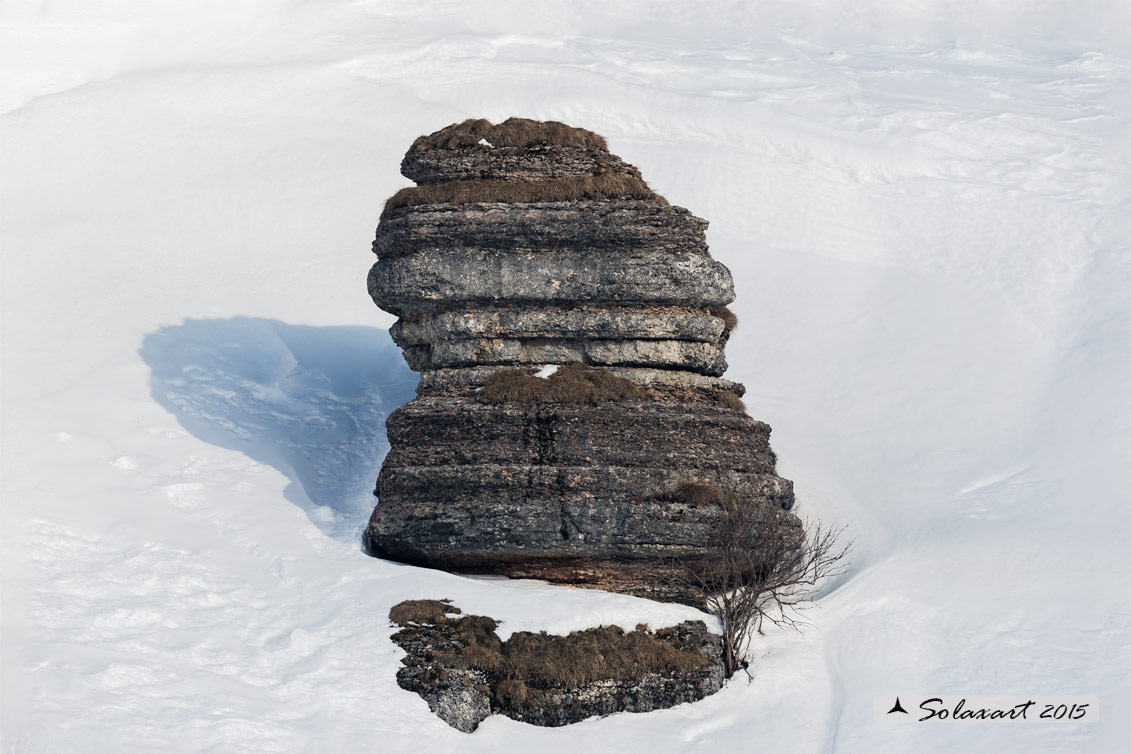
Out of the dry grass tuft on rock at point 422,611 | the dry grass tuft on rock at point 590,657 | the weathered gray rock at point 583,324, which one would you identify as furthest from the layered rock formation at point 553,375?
the dry grass tuft on rock at point 590,657

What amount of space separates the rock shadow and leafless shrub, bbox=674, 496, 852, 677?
26.2 ft

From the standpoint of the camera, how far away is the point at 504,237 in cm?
2867

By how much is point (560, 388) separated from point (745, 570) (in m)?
5.44

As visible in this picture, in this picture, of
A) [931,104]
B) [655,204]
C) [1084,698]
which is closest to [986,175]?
[931,104]

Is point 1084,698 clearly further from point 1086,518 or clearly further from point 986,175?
point 986,175

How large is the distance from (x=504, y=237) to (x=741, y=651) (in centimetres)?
1018

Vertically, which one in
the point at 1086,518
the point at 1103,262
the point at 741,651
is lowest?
the point at 741,651

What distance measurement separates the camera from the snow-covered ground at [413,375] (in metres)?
24.8

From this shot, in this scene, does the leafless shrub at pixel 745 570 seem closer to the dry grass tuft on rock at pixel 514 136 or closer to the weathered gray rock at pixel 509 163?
the weathered gray rock at pixel 509 163

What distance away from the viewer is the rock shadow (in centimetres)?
3244

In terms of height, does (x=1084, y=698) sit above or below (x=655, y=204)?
below

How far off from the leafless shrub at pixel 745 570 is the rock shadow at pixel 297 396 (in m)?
8.00

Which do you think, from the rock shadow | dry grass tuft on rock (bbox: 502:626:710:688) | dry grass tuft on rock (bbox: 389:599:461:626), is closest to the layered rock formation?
dry grass tuft on rock (bbox: 389:599:461:626)

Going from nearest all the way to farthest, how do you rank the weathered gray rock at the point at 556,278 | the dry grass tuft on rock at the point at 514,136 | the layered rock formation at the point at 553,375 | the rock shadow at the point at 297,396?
the layered rock formation at the point at 553,375
the weathered gray rock at the point at 556,278
the dry grass tuft on rock at the point at 514,136
the rock shadow at the point at 297,396
